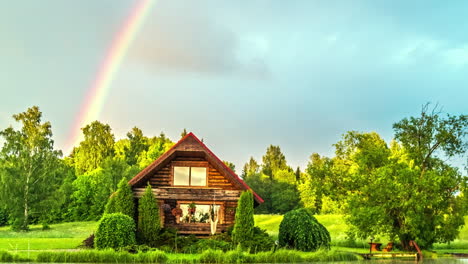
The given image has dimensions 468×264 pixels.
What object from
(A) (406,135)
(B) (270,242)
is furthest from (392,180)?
(B) (270,242)

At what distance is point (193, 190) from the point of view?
104 ft

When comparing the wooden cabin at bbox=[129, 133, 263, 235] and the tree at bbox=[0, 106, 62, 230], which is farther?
the tree at bbox=[0, 106, 62, 230]

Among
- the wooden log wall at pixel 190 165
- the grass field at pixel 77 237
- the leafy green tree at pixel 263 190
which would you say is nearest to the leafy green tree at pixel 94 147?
the grass field at pixel 77 237

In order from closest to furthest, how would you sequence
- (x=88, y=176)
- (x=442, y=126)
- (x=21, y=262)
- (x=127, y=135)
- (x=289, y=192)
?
(x=21, y=262) < (x=442, y=126) < (x=88, y=176) < (x=127, y=135) < (x=289, y=192)

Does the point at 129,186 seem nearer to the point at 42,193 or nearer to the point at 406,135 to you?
the point at 406,135

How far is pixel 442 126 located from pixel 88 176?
5196 cm

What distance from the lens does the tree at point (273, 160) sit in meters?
115

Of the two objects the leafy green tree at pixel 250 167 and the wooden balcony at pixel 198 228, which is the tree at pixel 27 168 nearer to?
the wooden balcony at pixel 198 228

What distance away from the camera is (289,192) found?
9519 cm

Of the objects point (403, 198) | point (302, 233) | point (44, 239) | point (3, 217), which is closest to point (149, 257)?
point (302, 233)

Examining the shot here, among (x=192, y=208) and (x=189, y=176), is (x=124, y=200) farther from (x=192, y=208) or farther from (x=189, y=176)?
(x=189, y=176)

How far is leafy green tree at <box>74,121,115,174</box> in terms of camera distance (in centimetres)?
8194

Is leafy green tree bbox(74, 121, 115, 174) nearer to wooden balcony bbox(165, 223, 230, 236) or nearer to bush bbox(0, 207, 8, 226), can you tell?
bush bbox(0, 207, 8, 226)

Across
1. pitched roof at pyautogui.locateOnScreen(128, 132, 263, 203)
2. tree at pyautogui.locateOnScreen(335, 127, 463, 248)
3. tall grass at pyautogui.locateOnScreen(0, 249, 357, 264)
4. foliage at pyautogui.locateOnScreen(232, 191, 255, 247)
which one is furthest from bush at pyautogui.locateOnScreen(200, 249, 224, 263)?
tree at pyautogui.locateOnScreen(335, 127, 463, 248)
